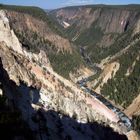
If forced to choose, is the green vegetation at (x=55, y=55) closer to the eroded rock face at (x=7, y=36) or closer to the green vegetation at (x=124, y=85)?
the green vegetation at (x=124, y=85)

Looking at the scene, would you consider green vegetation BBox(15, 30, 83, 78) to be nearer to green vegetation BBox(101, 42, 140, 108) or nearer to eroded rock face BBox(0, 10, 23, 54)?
green vegetation BBox(101, 42, 140, 108)

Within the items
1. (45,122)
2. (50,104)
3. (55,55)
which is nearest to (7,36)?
(50,104)

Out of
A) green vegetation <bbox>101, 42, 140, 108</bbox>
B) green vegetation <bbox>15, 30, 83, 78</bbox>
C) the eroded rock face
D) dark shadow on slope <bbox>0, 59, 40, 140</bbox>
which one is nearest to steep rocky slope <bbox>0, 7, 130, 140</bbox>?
dark shadow on slope <bbox>0, 59, 40, 140</bbox>

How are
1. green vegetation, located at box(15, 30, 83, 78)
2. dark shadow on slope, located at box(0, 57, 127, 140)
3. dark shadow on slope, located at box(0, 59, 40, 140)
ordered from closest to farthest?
1. dark shadow on slope, located at box(0, 59, 40, 140)
2. dark shadow on slope, located at box(0, 57, 127, 140)
3. green vegetation, located at box(15, 30, 83, 78)

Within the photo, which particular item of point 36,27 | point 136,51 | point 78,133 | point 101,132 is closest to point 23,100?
point 78,133

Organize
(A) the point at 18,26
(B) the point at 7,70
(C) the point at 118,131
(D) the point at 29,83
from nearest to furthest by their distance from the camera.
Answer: (B) the point at 7,70 < (D) the point at 29,83 < (C) the point at 118,131 < (A) the point at 18,26

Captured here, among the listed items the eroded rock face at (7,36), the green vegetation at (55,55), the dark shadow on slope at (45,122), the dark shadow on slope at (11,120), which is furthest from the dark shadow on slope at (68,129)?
the green vegetation at (55,55)

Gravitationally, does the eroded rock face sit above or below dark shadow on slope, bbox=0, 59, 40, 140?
below

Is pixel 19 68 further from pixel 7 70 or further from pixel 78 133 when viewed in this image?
pixel 78 133

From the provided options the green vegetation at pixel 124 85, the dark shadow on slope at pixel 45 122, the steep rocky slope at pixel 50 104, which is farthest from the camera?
the green vegetation at pixel 124 85
